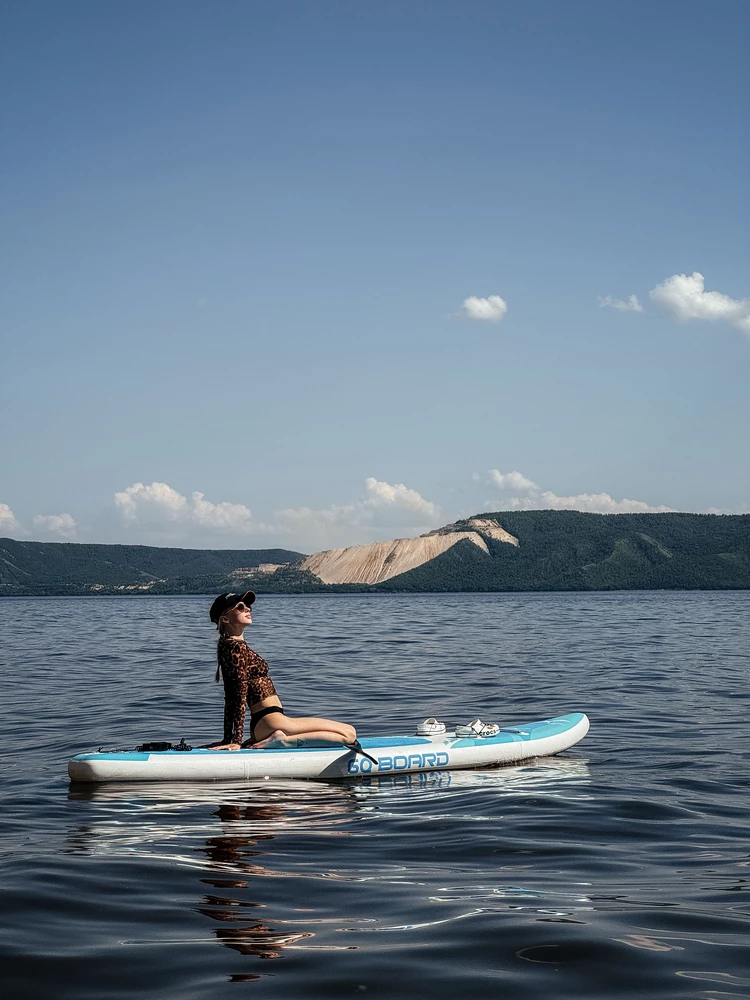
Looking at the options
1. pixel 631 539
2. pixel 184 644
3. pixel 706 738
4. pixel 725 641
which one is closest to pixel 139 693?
pixel 706 738

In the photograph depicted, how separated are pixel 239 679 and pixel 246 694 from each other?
0.25 m

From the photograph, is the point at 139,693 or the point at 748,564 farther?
the point at 748,564

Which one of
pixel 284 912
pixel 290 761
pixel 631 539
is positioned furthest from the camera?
pixel 631 539

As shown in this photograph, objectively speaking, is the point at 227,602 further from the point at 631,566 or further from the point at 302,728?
the point at 631,566

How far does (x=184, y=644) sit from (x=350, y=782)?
26789 mm

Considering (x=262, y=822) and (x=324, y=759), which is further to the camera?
(x=324, y=759)

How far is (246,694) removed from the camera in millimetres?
10164

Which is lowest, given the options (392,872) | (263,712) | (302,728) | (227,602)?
(392,872)

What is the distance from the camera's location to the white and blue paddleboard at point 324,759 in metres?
10.0

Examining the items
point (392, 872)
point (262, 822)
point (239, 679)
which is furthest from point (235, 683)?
point (392, 872)

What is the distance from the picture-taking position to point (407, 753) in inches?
422

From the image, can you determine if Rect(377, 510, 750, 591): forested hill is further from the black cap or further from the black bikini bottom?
the black cap

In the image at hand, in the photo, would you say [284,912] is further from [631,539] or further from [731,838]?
[631,539]

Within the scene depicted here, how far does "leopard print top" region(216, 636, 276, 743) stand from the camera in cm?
1002
